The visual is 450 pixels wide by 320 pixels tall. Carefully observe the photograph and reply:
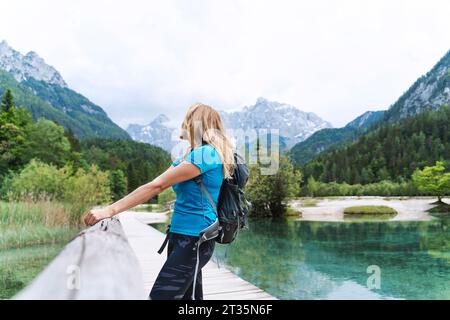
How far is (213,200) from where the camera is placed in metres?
1.36

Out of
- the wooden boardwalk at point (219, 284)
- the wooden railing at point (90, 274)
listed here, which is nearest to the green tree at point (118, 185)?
the wooden boardwalk at point (219, 284)

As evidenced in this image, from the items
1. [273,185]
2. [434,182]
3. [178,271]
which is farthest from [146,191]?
[434,182]

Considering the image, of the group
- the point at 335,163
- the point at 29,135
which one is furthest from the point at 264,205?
the point at 335,163

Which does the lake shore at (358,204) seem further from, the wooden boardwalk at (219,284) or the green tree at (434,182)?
the wooden boardwalk at (219,284)

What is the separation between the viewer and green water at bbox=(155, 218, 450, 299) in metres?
5.29

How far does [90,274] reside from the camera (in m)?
0.80

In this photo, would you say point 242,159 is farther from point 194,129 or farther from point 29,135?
point 29,135

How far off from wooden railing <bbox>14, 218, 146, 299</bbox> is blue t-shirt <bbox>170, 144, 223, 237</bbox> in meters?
0.27

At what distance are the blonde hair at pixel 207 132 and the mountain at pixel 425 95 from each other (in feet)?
314

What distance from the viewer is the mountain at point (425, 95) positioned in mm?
90438

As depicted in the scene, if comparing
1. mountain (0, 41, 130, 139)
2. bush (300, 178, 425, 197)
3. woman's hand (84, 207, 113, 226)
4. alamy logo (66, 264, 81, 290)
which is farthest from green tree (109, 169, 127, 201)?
mountain (0, 41, 130, 139)

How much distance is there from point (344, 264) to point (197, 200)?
260 inches
